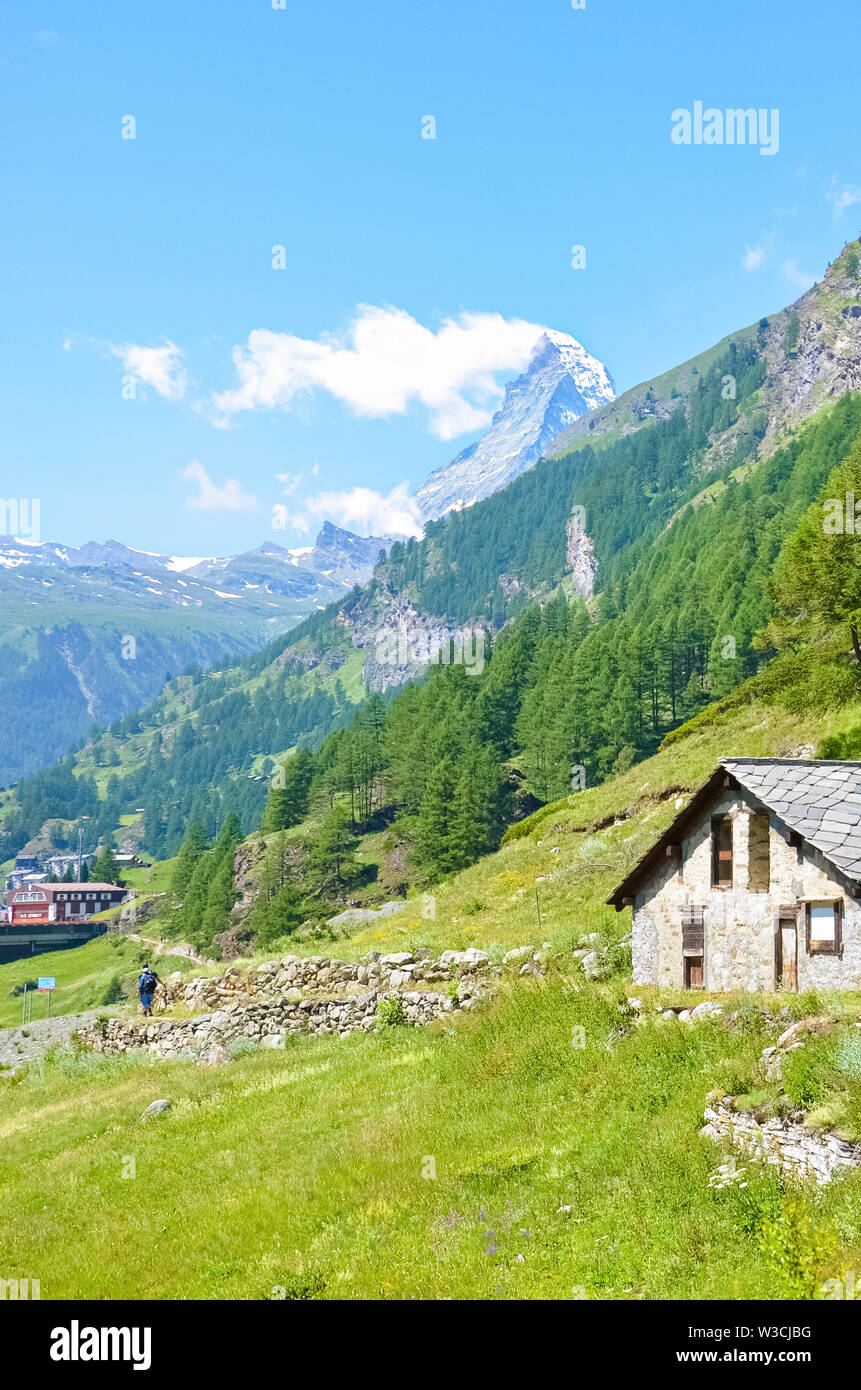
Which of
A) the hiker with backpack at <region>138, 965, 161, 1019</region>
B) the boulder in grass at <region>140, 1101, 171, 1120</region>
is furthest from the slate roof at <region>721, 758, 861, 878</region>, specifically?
the hiker with backpack at <region>138, 965, 161, 1019</region>

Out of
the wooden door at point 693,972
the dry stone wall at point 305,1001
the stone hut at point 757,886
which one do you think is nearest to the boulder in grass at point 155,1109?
the dry stone wall at point 305,1001

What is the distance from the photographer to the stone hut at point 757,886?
19734 mm

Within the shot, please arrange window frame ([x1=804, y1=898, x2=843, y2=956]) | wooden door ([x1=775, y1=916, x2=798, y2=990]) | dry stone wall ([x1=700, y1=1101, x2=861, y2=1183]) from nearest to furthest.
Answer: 1. dry stone wall ([x1=700, y1=1101, x2=861, y2=1183])
2. window frame ([x1=804, y1=898, x2=843, y2=956])
3. wooden door ([x1=775, y1=916, x2=798, y2=990])

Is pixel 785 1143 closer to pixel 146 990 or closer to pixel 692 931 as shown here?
pixel 692 931

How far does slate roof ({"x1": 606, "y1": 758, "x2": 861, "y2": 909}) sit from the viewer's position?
1988 centimetres

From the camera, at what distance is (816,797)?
69.7 feet

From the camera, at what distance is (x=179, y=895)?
13662 centimetres

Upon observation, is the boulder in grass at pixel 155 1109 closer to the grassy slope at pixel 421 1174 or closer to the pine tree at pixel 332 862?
the grassy slope at pixel 421 1174

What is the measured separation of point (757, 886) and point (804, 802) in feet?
6.76

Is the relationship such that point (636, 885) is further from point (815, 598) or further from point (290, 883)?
point (290, 883)

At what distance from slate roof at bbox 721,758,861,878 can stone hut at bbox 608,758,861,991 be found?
25 mm

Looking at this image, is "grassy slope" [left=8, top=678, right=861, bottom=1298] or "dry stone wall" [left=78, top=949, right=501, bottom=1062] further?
"dry stone wall" [left=78, top=949, right=501, bottom=1062]

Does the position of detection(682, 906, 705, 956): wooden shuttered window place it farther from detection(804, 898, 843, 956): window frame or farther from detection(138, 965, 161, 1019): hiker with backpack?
detection(138, 965, 161, 1019): hiker with backpack
